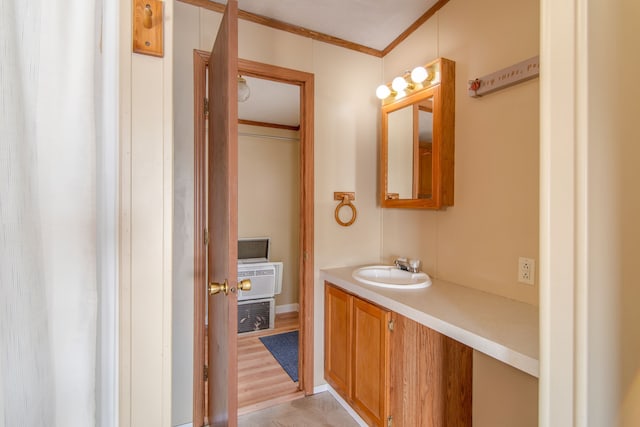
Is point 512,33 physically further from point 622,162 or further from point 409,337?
point 409,337

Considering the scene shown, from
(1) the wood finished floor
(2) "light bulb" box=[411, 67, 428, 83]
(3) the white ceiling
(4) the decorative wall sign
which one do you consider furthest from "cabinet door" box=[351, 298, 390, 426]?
(3) the white ceiling

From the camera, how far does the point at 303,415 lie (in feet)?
6.36

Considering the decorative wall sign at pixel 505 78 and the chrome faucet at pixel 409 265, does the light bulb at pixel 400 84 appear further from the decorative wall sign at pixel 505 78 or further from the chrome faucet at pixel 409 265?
the chrome faucet at pixel 409 265

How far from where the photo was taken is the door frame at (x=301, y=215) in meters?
1.78

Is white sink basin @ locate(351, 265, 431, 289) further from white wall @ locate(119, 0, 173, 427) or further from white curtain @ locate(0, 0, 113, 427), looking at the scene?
white curtain @ locate(0, 0, 113, 427)

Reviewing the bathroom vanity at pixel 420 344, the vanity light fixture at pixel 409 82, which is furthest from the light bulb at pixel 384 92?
the bathroom vanity at pixel 420 344

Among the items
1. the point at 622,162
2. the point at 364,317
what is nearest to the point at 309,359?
the point at 364,317

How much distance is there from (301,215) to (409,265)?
84 cm

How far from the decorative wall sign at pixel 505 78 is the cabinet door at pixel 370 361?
1.31 m

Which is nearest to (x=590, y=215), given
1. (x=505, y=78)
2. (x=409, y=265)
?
(x=505, y=78)

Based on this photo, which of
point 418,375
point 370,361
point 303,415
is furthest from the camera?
point 303,415

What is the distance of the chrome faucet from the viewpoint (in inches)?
76.1

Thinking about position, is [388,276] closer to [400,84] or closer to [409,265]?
[409,265]

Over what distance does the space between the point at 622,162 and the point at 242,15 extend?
82.3 inches
